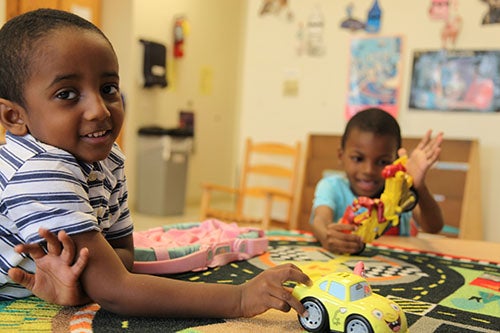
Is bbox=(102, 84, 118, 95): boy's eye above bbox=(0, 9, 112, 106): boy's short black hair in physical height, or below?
below

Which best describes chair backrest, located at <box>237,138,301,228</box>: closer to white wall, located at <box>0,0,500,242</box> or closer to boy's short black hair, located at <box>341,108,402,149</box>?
white wall, located at <box>0,0,500,242</box>

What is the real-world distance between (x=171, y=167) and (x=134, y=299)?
343cm

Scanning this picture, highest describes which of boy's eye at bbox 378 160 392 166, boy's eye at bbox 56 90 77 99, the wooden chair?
boy's eye at bbox 56 90 77 99

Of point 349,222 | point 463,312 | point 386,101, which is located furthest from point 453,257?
point 386,101

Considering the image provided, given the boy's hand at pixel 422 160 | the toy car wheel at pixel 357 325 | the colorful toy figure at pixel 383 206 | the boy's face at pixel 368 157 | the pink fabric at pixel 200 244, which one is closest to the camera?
the toy car wheel at pixel 357 325

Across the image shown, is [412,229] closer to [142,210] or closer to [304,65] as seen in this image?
[304,65]

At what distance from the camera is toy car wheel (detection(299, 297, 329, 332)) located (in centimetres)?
58

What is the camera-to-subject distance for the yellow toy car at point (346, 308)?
55 centimetres

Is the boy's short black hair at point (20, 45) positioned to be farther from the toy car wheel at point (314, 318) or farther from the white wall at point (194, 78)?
the white wall at point (194, 78)

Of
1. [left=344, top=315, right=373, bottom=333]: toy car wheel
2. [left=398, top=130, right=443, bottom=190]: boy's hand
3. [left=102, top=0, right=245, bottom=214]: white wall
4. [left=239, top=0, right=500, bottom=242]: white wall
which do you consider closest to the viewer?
[left=344, top=315, right=373, bottom=333]: toy car wheel

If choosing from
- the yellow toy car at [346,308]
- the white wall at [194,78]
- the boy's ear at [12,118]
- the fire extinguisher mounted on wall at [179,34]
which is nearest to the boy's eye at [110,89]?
the boy's ear at [12,118]

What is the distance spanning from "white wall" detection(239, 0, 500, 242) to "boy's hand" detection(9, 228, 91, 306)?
2.02m

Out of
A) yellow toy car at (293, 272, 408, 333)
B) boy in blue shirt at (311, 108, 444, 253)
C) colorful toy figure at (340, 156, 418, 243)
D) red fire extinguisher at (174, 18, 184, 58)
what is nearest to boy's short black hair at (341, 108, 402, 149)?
boy in blue shirt at (311, 108, 444, 253)

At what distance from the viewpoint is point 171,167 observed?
13.0ft
